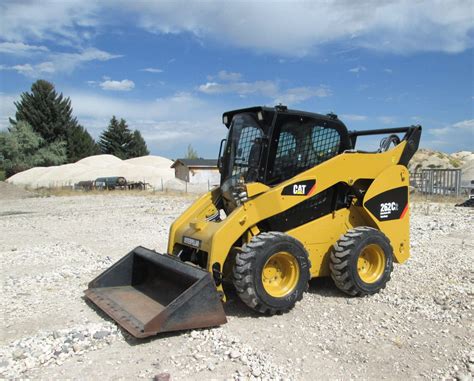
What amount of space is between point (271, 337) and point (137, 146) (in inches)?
3097

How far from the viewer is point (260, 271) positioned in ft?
15.9

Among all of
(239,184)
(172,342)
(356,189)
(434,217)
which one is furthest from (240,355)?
(434,217)

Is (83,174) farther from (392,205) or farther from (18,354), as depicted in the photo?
(18,354)

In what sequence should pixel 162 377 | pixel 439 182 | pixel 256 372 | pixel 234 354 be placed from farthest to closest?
pixel 439 182, pixel 234 354, pixel 256 372, pixel 162 377

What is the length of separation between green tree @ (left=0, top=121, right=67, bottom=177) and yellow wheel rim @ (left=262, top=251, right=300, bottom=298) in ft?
195

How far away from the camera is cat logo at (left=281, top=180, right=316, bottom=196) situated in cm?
538

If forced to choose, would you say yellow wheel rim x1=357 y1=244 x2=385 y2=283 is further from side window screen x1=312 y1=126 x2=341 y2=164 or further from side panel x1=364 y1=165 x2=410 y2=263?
side window screen x1=312 y1=126 x2=341 y2=164

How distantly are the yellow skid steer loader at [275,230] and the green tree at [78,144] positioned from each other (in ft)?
205

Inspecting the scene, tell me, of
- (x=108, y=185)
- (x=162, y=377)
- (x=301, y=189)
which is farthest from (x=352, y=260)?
(x=108, y=185)

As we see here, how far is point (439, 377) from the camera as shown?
3744 millimetres

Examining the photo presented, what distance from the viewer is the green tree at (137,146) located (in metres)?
79.1

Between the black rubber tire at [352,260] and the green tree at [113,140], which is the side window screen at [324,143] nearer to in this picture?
the black rubber tire at [352,260]

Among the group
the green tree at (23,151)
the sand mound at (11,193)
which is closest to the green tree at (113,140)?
the green tree at (23,151)

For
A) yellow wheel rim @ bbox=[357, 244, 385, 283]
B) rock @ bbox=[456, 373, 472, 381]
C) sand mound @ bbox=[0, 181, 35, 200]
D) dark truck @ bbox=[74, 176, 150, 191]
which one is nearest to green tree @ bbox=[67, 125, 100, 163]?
dark truck @ bbox=[74, 176, 150, 191]
